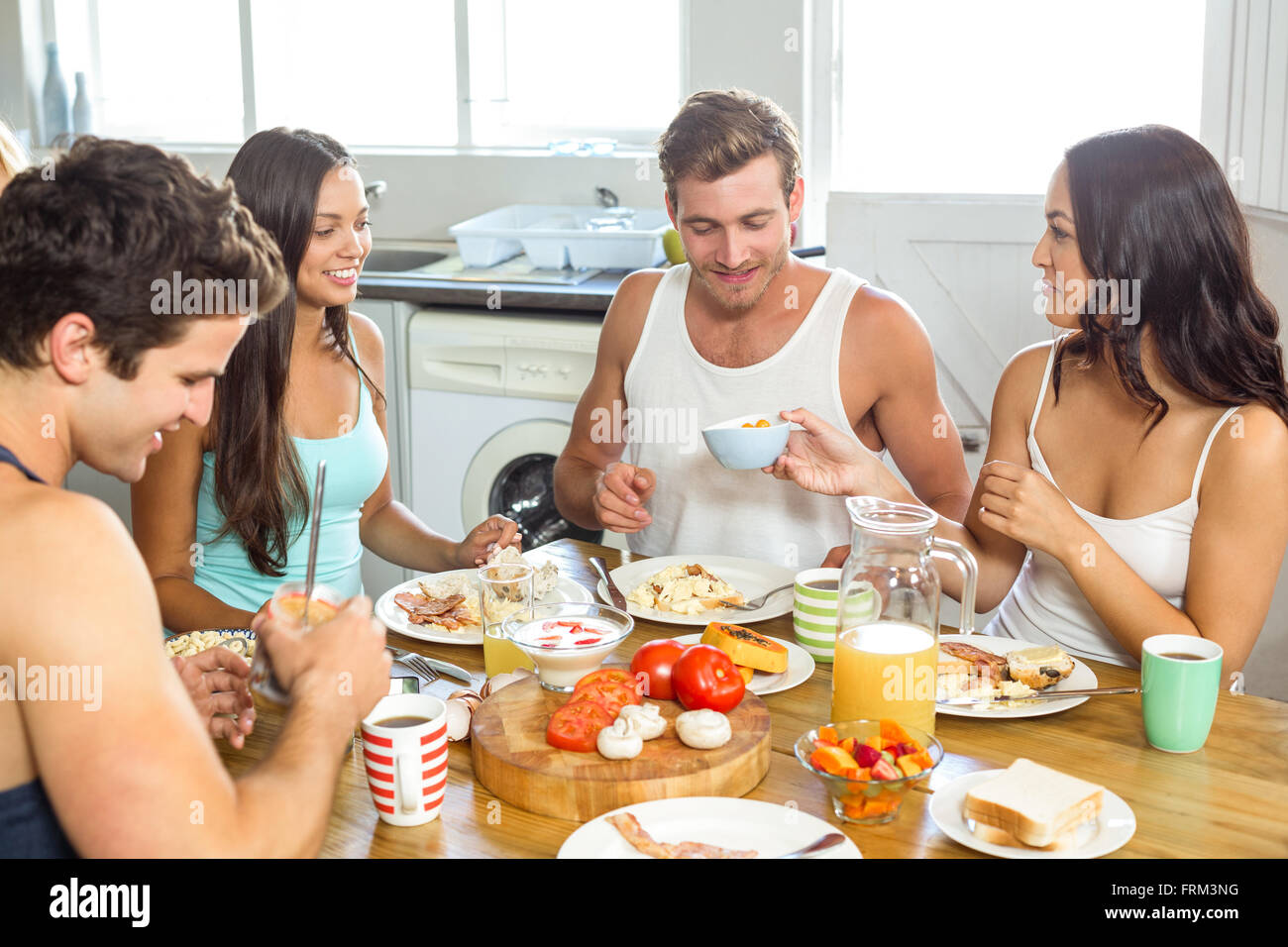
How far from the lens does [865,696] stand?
1.36 m

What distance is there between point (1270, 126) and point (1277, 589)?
1020 mm

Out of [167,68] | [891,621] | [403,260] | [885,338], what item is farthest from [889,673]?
[167,68]

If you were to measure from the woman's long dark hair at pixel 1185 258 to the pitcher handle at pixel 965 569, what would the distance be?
1.98 feet

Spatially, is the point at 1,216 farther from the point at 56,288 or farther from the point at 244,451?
the point at 244,451

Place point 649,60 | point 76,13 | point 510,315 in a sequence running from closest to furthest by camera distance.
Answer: point 510,315, point 649,60, point 76,13

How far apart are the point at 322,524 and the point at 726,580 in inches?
28.7

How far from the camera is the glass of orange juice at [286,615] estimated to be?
1.14 metres

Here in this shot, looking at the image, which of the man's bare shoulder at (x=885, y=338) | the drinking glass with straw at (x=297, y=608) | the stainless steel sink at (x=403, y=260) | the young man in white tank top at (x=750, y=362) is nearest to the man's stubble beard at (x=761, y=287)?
the young man in white tank top at (x=750, y=362)

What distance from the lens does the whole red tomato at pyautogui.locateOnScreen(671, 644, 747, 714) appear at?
1336 mm

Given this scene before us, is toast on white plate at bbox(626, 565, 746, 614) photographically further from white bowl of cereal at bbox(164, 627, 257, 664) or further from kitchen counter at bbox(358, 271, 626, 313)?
kitchen counter at bbox(358, 271, 626, 313)

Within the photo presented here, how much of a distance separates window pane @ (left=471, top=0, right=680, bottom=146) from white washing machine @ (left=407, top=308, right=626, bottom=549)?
106cm

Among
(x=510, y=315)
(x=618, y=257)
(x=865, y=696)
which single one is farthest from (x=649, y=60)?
(x=865, y=696)

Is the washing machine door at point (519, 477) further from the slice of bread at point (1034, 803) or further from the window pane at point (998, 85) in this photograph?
the slice of bread at point (1034, 803)

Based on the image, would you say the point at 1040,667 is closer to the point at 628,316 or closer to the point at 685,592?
the point at 685,592
